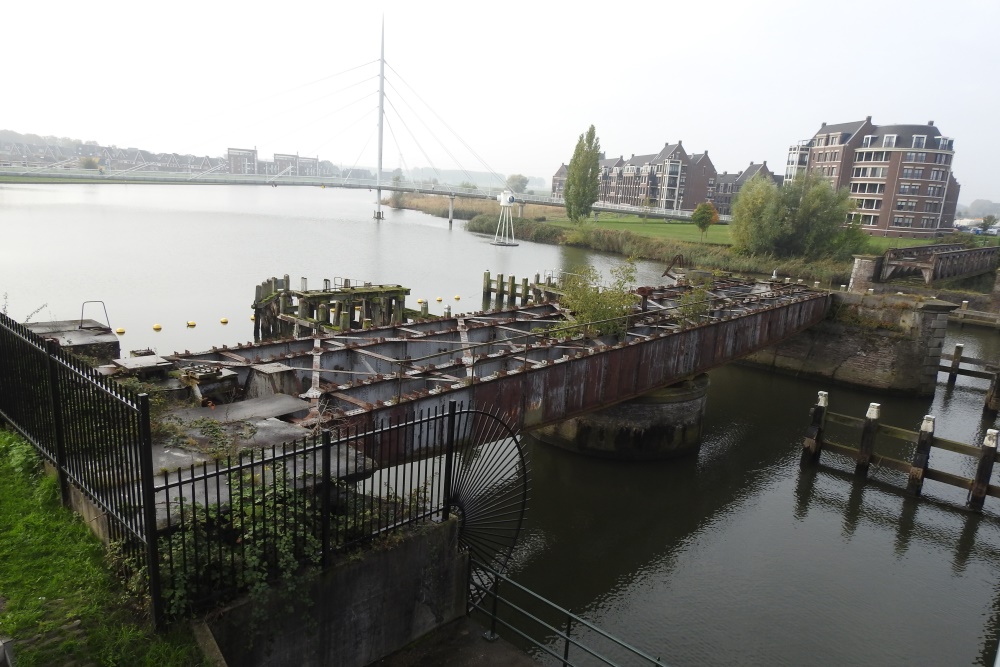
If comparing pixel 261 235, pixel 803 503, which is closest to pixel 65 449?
pixel 803 503

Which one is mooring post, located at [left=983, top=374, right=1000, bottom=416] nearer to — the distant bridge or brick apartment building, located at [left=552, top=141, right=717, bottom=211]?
the distant bridge

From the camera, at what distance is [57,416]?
24.9ft

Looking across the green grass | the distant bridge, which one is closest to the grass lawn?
the distant bridge

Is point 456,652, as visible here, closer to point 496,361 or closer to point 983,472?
point 496,361

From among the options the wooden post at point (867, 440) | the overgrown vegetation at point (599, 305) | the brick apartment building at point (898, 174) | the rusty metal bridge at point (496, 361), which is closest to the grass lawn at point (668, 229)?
the brick apartment building at point (898, 174)

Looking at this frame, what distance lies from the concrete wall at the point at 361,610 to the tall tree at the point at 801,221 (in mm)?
59802

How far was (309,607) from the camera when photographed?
668cm

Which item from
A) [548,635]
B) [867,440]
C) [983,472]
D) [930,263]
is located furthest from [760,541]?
[930,263]

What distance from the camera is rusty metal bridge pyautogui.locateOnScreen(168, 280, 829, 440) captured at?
1191 cm

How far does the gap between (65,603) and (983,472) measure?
2008 cm

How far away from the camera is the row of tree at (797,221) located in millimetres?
60281

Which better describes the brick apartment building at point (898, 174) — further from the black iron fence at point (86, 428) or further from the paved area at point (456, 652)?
the black iron fence at point (86, 428)

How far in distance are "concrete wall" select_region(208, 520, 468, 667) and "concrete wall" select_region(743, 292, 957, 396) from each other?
2670cm

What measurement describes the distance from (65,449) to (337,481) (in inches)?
128
